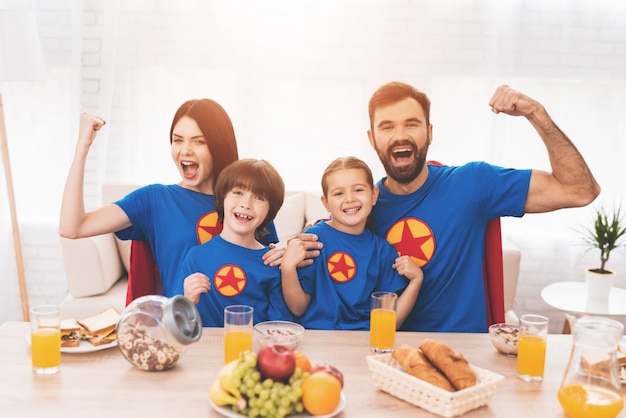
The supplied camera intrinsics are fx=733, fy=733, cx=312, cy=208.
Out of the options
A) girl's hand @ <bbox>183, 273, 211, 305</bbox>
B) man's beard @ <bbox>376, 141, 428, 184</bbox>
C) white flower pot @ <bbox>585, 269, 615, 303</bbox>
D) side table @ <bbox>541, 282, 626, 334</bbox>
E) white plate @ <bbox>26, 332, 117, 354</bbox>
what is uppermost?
man's beard @ <bbox>376, 141, 428, 184</bbox>

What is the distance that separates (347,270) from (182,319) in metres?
0.68

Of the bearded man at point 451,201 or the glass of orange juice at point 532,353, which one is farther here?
the bearded man at point 451,201

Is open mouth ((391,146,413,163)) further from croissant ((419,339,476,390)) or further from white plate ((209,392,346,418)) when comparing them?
white plate ((209,392,346,418))

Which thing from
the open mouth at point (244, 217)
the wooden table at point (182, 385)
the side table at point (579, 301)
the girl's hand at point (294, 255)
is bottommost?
the side table at point (579, 301)

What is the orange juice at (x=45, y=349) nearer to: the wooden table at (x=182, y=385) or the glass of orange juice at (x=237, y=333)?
the wooden table at (x=182, y=385)

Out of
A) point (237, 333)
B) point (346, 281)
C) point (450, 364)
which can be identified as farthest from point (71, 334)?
point (450, 364)

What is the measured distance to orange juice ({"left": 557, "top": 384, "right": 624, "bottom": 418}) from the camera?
4.63ft

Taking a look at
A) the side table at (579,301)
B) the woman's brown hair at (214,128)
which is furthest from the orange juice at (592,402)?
the side table at (579,301)

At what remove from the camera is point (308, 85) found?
4586mm

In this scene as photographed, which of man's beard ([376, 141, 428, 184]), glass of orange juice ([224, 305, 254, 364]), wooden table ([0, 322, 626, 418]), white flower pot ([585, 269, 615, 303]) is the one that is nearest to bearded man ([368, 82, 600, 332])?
man's beard ([376, 141, 428, 184])

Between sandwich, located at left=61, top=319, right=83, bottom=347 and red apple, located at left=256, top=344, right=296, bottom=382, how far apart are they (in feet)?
1.97

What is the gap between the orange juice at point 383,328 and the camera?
1792 mm

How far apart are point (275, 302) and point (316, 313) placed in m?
0.13

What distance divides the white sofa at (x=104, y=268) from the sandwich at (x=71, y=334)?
5.80 ft
